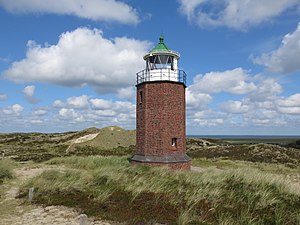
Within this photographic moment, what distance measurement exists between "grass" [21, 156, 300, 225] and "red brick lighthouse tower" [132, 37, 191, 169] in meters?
2.04

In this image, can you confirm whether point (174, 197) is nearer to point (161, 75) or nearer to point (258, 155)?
point (161, 75)

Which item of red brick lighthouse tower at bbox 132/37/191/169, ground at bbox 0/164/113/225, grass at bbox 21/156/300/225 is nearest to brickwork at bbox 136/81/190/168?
red brick lighthouse tower at bbox 132/37/191/169

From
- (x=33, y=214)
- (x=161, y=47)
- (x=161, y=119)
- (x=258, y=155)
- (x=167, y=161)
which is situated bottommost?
(x=33, y=214)

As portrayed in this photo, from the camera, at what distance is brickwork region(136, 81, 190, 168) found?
17938mm

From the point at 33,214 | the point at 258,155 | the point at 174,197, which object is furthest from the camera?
the point at 258,155

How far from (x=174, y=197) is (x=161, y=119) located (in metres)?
7.09

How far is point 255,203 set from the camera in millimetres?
10875

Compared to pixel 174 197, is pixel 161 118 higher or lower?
higher

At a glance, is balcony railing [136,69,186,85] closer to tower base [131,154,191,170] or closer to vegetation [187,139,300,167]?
tower base [131,154,191,170]

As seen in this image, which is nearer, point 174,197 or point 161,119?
point 174,197

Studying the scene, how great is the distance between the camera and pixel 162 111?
59.0ft

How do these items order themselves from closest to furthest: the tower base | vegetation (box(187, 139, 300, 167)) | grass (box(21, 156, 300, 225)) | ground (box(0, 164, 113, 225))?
grass (box(21, 156, 300, 225)), ground (box(0, 164, 113, 225)), the tower base, vegetation (box(187, 139, 300, 167))

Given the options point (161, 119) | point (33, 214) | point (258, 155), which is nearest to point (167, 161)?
point (161, 119)

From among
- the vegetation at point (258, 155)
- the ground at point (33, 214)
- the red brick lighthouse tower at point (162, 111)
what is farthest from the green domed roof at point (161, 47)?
the vegetation at point (258, 155)
